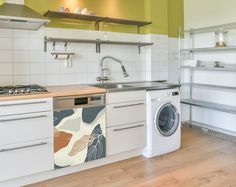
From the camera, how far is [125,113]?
8.70 feet

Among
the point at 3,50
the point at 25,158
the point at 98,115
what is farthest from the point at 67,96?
the point at 3,50

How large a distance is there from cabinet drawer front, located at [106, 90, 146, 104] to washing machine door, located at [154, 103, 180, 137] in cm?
34

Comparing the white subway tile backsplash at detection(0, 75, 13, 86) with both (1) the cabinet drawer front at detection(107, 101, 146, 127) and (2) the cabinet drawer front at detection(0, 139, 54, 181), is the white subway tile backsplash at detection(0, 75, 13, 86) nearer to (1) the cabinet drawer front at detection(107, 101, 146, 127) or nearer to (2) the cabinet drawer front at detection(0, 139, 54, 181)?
(2) the cabinet drawer front at detection(0, 139, 54, 181)

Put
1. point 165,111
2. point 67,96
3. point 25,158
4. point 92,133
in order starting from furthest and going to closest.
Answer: point 165,111, point 92,133, point 67,96, point 25,158

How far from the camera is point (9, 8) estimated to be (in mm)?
2309

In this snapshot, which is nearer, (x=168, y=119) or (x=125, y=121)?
(x=125, y=121)

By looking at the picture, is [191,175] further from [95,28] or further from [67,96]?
[95,28]

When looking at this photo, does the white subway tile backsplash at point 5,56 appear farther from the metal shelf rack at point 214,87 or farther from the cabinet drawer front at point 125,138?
the metal shelf rack at point 214,87

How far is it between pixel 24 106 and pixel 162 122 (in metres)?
1.75

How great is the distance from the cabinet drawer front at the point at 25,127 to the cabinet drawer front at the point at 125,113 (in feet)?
2.18

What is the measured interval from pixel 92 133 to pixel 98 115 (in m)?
0.20

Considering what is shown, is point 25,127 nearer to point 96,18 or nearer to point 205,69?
point 96,18

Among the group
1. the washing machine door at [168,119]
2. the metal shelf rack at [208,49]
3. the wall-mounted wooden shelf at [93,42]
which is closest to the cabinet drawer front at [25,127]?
the wall-mounted wooden shelf at [93,42]

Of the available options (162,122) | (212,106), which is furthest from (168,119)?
(212,106)
